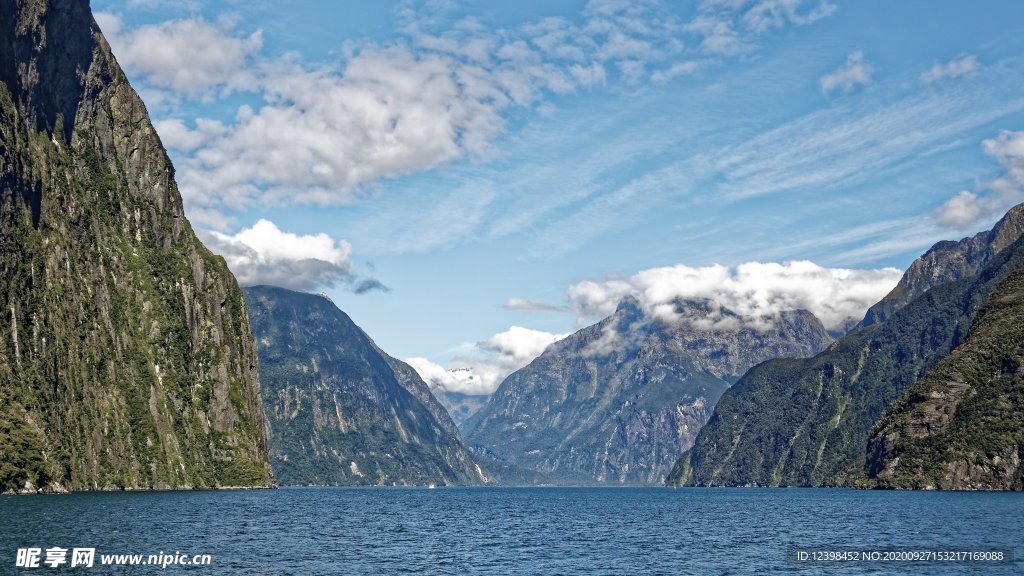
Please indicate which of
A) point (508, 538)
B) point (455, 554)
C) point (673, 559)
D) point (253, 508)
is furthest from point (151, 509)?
point (673, 559)

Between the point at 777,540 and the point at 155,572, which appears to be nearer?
the point at 155,572

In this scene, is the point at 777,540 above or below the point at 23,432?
below

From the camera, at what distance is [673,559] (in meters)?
94.3

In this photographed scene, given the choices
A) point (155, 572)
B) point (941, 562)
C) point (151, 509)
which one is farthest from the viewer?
point (151, 509)

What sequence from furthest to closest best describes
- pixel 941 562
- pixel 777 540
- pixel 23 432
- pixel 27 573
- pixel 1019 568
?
pixel 23 432, pixel 777 540, pixel 941 562, pixel 1019 568, pixel 27 573

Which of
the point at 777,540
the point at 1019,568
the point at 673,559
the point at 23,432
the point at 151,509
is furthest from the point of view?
the point at 23,432

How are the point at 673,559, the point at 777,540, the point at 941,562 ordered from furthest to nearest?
the point at 777,540
the point at 673,559
the point at 941,562

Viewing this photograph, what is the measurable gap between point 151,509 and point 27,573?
8989 centimetres

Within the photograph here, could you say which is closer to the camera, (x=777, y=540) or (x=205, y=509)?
(x=777, y=540)

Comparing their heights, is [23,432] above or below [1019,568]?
above

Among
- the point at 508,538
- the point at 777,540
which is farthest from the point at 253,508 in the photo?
the point at 777,540

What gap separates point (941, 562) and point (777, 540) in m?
31.0

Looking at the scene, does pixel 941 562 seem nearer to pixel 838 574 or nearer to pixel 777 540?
pixel 838 574

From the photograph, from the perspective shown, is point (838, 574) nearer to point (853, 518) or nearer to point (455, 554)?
point (455, 554)
